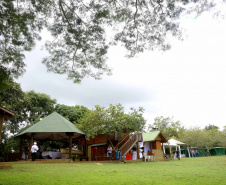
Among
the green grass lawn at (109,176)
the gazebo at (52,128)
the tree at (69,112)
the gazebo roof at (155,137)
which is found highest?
the tree at (69,112)

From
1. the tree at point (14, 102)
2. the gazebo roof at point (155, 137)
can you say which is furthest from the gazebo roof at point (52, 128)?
the gazebo roof at point (155, 137)

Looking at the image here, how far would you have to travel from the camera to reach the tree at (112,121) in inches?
703

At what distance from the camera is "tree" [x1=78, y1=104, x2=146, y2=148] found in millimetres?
17869

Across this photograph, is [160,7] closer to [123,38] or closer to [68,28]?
[123,38]

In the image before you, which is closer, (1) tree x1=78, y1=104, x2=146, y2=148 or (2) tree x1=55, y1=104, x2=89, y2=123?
(1) tree x1=78, y1=104, x2=146, y2=148

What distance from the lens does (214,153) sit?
157ft

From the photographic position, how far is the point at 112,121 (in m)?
17.9

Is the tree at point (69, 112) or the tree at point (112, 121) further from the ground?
the tree at point (69, 112)

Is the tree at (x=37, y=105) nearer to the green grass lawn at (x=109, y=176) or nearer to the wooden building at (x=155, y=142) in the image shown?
the wooden building at (x=155, y=142)

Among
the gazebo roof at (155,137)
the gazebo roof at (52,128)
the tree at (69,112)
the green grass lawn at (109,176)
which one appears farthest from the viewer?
the tree at (69,112)

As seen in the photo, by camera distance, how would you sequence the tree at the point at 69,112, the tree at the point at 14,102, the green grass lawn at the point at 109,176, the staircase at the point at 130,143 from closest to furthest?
the green grass lawn at the point at 109,176, the staircase at the point at 130,143, the tree at the point at 14,102, the tree at the point at 69,112

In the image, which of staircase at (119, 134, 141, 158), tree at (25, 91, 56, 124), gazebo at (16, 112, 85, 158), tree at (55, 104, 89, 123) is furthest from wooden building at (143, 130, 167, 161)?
tree at (25, 91, 56, 124)

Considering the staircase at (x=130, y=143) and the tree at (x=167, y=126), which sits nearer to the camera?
the staircase at (x=130, y=143)

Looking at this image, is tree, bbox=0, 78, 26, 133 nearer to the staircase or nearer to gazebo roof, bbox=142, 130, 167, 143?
the staircase
